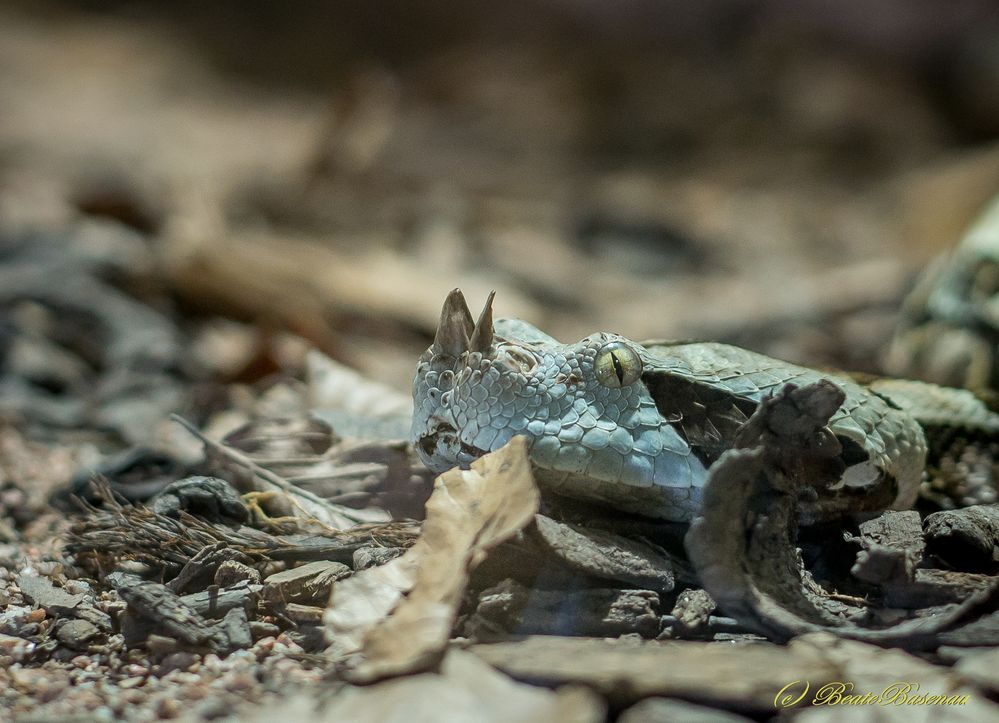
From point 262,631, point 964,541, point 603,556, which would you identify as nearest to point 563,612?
point 603,556

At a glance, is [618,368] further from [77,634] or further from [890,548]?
[77,634]

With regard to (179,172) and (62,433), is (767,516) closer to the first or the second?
(62,433)

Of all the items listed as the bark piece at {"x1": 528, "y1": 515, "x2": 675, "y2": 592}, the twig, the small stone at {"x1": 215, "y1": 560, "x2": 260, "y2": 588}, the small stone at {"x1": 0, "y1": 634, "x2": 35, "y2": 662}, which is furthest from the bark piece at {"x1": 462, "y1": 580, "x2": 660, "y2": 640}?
the small stone at {"x1": 0, "y1": 634, "x2": 35, "y2": 662}

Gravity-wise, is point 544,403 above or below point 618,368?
below

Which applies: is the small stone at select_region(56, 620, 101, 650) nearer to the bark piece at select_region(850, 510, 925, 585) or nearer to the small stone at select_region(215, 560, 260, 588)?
the small stone at select_region(215, 560, 260, 588)

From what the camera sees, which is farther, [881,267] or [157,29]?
[157,29]

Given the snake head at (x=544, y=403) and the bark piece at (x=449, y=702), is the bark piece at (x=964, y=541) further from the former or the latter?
the bark piece at (x=449, y=702)

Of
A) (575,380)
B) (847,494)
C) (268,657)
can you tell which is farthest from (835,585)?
(268,657)
